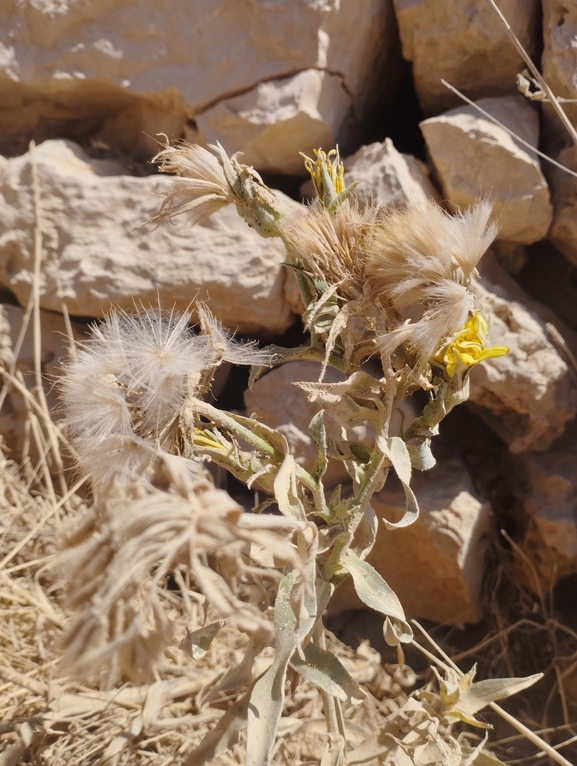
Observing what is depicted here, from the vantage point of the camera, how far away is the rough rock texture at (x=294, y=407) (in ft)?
3.56

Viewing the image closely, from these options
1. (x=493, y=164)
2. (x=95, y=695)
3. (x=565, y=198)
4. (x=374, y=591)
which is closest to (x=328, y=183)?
(x=374, y=591)

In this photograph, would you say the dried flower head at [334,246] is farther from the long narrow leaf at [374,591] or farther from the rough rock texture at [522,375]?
the rough rock texture at [522,375]

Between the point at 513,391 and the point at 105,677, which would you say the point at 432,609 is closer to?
the point at 513,391

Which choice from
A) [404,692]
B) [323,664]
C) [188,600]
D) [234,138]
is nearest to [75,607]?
[323,664]

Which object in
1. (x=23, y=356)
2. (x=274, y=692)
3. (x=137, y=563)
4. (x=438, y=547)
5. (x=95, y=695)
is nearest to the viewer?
(x=137, y=563)

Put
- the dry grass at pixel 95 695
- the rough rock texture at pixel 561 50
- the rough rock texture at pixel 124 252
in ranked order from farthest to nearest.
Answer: the rough rock texture at pixel 124 252 < the rough rock texture at pixel 561 50 < the dry grass at pixel 95 695

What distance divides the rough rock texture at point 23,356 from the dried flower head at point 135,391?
679 millimetres

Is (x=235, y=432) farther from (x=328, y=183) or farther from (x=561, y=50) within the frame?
(x=561, y=50)

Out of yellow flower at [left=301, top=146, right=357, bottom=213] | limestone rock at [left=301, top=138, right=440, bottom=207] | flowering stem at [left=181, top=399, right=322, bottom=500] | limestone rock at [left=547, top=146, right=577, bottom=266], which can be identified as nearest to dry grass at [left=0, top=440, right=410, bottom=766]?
flowering stem at [left=181, top=399, right=322, bottom=500]

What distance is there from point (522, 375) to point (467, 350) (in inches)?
19.5

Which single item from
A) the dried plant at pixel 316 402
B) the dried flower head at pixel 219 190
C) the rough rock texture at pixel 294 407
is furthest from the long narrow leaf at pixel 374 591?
the rough rock texture at pixel 294 407

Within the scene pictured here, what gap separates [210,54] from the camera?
45.7 inches

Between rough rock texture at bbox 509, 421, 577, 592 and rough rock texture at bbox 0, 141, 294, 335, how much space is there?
0.55 metres

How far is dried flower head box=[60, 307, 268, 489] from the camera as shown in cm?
55
